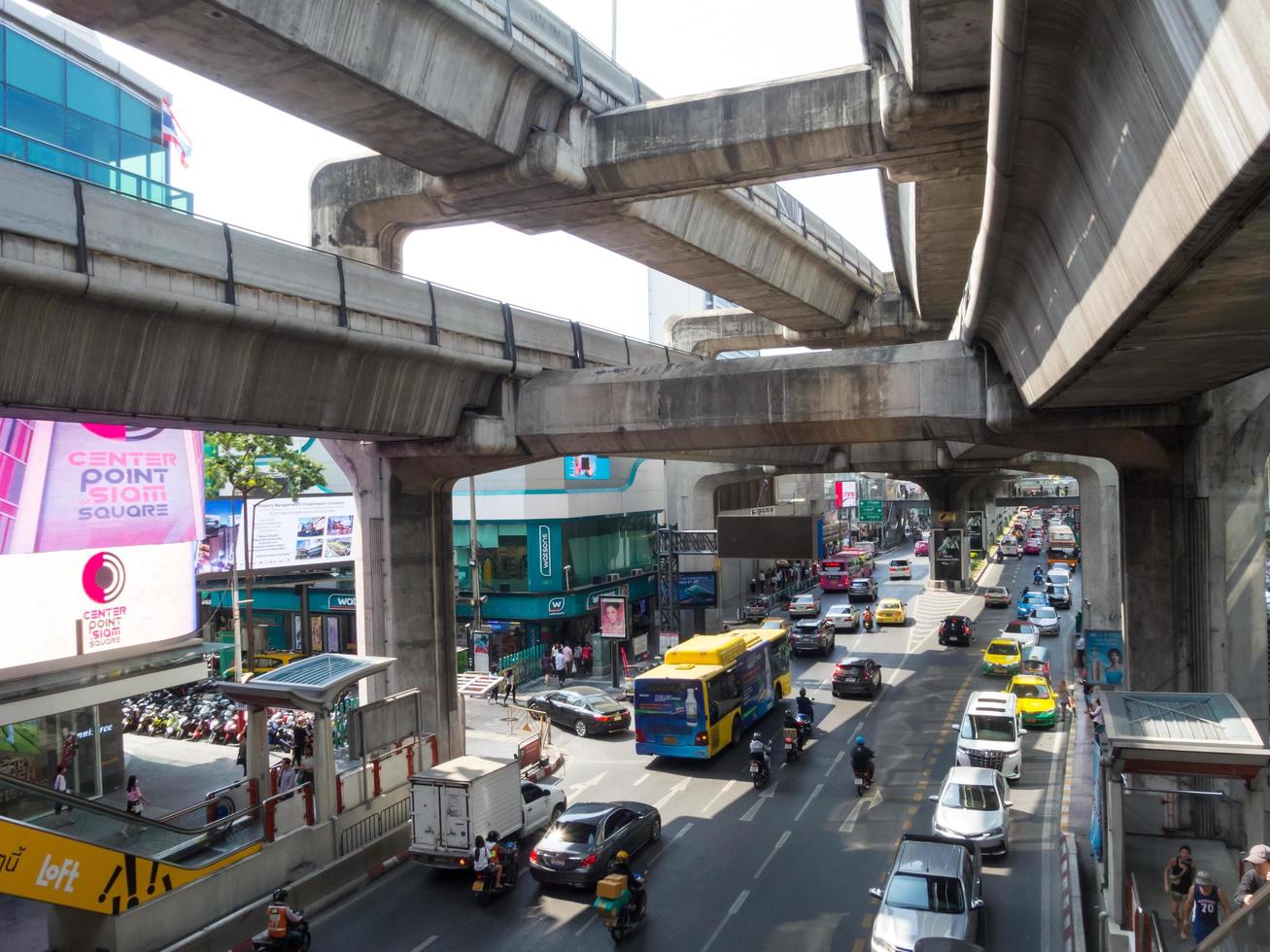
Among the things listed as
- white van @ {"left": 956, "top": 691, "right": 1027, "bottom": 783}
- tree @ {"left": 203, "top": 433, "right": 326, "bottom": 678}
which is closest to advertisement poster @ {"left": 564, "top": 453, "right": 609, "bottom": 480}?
tree @ {"left": 203, "top": 433, "right": 326, "bottom": 678}

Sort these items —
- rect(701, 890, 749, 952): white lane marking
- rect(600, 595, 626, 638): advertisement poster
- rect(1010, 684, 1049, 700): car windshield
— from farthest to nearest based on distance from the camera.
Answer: rect(600, 595, 626, 638): advertisement poster
rect(1010, 684, 1049, 700): car windshield
rect(701, 890, 749, 952): white lane marking

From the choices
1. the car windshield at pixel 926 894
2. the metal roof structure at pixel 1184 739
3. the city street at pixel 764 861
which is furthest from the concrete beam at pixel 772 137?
the city street at pixel 764 861

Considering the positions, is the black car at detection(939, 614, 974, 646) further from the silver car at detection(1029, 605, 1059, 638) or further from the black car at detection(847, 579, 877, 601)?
the black car at detection(847, 579, 877, 601)

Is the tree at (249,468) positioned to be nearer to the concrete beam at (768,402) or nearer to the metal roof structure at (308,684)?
the metal roof structure at (308,684)

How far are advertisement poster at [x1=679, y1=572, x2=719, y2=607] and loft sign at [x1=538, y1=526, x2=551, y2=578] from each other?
19.1 feet

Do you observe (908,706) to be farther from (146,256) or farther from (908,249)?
Answer: (146,256)

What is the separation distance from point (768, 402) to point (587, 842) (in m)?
8.41

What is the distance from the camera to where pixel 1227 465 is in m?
15.7

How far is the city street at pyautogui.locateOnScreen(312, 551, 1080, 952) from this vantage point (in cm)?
1425

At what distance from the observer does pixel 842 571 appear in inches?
2514

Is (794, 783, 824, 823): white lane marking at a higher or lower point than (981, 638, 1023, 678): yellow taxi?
lower

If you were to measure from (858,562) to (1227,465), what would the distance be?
166 feet

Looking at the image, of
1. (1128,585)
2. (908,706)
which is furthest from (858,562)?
(1128,585)

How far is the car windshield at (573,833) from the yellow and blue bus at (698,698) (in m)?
6.99
